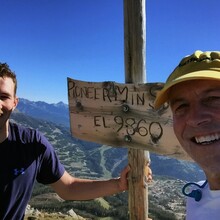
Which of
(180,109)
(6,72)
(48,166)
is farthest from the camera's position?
(48,166)

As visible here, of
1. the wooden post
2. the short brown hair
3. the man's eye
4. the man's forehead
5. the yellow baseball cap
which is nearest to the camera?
the yellow baseball cap

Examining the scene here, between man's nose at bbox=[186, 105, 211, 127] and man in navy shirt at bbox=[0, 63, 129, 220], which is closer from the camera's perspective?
man's nose at bbox=[186, 105, 211, 127]

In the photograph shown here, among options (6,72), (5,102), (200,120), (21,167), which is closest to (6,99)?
(5,102)

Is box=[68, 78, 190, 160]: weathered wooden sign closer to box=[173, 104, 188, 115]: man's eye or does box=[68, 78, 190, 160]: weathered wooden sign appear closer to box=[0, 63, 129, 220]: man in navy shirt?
box=[0, 63, 129, 220]: man in navy shirt

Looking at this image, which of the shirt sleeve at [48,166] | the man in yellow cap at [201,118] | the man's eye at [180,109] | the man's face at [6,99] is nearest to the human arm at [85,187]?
the shirt sleeve at [48,166]

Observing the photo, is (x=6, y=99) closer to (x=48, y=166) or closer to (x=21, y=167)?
(x=21, y=167)

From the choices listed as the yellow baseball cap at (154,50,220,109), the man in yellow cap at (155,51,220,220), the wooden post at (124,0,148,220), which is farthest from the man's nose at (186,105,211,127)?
the wooden post at (124,0,148,220)

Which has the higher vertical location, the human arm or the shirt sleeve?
the shirt sleeve
